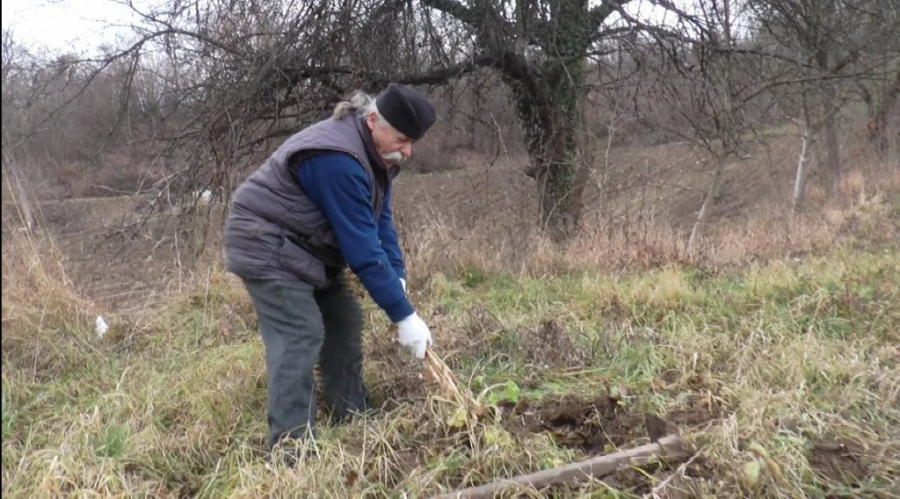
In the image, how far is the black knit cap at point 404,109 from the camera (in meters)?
2.64

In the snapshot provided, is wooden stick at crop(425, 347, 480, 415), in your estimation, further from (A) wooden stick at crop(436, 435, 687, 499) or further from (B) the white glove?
(A) wooden stick at crop(436, 435, 687, 499)

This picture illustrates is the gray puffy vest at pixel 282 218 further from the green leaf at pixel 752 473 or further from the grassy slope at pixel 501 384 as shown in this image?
the green leaf at pixel 752 473

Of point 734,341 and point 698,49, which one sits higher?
point 698,49

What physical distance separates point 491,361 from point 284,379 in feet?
4.08

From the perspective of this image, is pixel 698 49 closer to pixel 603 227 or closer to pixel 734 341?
pixel 603 227

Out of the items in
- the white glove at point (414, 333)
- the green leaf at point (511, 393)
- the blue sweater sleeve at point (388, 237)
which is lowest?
the green leaf at point (511, 393)

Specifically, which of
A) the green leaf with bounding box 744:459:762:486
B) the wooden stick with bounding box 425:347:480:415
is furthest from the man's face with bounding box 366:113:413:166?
the green leaf with bounding box 744:459:762:486

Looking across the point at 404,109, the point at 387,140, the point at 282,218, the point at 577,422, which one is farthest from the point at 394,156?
the point at 577,422

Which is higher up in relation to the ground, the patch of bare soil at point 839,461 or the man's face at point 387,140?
the man's face at point 387,140

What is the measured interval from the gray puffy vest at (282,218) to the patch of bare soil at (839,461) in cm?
200

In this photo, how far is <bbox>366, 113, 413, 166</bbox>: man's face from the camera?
271 cm

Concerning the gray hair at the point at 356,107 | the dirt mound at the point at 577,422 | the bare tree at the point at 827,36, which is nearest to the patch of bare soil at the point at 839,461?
Answer: the dirt mound at the point at 577,422

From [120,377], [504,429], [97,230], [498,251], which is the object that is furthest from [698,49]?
[97,230]

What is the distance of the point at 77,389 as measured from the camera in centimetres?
354
